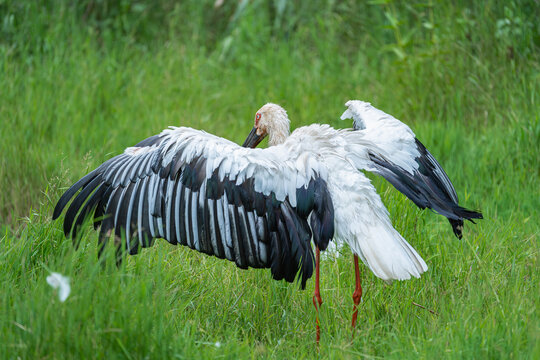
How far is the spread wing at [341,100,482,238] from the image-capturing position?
12.0ft

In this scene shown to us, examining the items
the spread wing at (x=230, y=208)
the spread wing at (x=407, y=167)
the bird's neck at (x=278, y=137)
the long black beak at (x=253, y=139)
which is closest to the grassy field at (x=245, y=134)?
the spread wing at (x=230, y=208)

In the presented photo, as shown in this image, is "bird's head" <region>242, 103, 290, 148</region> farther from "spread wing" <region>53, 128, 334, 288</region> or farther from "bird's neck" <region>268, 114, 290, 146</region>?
"spread wing" <region>53, 128, 334, 288</region>

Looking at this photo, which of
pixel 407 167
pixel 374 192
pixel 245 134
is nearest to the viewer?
pixel 374 192

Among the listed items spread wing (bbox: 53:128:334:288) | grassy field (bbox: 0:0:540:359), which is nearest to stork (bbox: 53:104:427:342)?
spread wing (bbox: 53:128:334:288)

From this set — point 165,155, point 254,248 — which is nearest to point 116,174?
point 165,155

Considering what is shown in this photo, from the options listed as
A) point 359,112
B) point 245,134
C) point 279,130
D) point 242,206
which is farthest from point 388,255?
point 245,134

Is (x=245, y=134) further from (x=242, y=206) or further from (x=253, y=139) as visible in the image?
(x=242, y=206)

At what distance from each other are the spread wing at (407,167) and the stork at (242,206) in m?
0.26

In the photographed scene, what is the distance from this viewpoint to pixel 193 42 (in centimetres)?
782

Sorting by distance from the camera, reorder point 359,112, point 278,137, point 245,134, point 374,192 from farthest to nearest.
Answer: point 245,134 < point 278,137 < point 359,112 < point 374,192

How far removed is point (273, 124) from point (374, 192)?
4.42 ft

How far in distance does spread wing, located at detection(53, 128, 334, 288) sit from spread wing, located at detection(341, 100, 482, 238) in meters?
0.44

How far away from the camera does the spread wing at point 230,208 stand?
347cm

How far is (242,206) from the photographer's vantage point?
350cm
